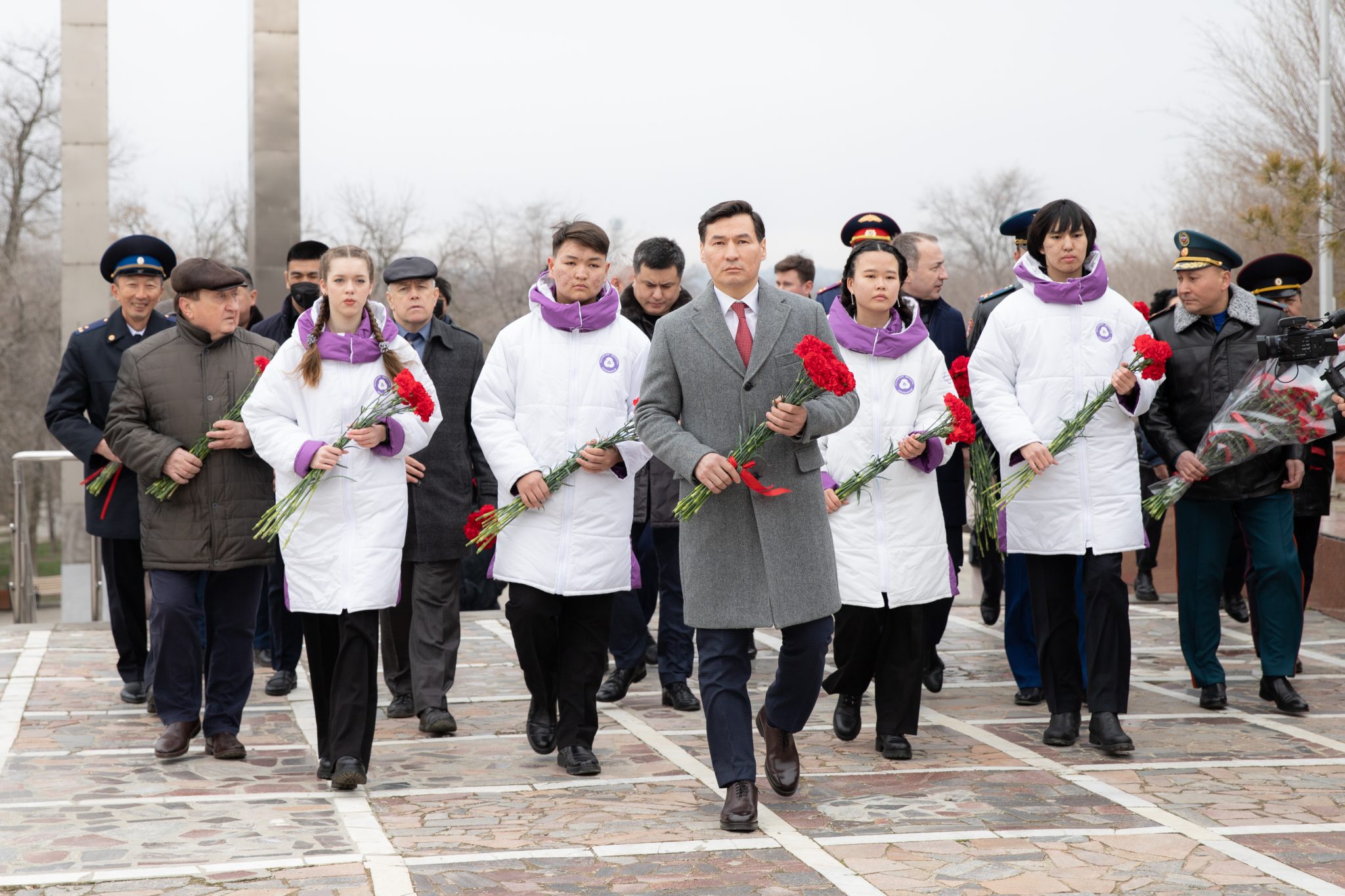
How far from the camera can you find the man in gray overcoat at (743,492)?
5207 millimetres

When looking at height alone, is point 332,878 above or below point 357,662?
below

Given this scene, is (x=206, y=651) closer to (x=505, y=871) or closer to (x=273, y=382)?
(x=273, y=382)

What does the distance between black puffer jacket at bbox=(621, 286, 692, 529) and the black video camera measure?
8.75 feet

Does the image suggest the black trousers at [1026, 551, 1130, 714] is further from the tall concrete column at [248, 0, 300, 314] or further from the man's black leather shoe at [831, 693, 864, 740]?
the tall concrete column at [248, 0, 300, 314]

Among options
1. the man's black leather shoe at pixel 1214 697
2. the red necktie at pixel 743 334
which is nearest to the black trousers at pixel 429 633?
the red necktie at pixel 743 334

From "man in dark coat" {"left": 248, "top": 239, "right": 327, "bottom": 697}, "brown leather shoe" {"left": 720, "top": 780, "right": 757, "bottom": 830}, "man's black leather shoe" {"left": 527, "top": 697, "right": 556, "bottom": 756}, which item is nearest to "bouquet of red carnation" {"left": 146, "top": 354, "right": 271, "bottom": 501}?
"man in dark coat" {"left": 248, "top": 239, "right": 327, "bottom": 697}

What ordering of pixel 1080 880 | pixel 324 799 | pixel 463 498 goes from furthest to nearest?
pixel 463 498, pixel 324 799, pixel 1080 880

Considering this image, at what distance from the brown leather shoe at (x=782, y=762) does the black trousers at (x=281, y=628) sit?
3.15 meters

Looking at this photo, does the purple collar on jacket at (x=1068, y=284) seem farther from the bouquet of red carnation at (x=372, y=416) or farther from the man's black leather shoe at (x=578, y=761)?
the man's black leather shoe at (x=578, y=761)

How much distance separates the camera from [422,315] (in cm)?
727

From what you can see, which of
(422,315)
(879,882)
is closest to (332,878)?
(879,882)

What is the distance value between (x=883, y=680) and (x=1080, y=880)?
187 centimetres

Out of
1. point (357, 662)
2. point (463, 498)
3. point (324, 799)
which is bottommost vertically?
point (324, 799)

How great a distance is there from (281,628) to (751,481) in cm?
379
